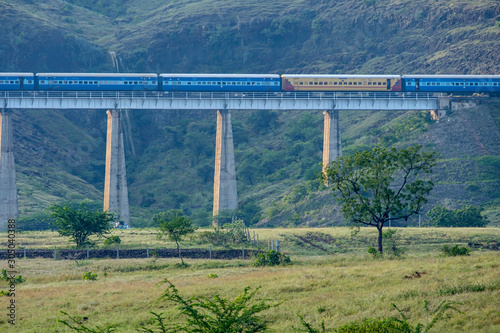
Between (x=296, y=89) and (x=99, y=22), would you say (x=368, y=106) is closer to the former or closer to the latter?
(x=296, y=89)

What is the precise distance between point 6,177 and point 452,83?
53250 mm

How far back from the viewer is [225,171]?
7106 cm

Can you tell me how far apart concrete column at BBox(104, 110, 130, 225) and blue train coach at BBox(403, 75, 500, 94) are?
1360 inches

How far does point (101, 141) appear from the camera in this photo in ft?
374

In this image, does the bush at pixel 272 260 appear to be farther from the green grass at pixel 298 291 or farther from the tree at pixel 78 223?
the tree at pixel 78 223

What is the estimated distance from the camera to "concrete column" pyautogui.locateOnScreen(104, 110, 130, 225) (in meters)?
70.3

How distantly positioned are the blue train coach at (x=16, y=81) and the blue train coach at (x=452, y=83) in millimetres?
43575

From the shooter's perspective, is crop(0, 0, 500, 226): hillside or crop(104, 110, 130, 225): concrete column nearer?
crop(104, 110, 130, 225): concrete column

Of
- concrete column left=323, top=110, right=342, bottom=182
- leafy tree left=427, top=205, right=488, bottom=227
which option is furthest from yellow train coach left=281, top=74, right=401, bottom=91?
leafy tree left=427, top=205, right=488, bottom=227

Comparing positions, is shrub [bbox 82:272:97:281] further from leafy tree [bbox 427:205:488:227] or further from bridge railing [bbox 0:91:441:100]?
bridge railing [bbox 0:91:441:100]

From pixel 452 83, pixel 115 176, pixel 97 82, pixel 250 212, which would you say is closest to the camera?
pixel 115 176

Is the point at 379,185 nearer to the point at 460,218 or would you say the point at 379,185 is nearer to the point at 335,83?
the point at 460,218

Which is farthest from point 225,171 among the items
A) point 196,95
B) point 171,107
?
point 196,95

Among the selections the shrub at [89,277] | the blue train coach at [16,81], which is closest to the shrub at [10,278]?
the shrub at [89,277]
